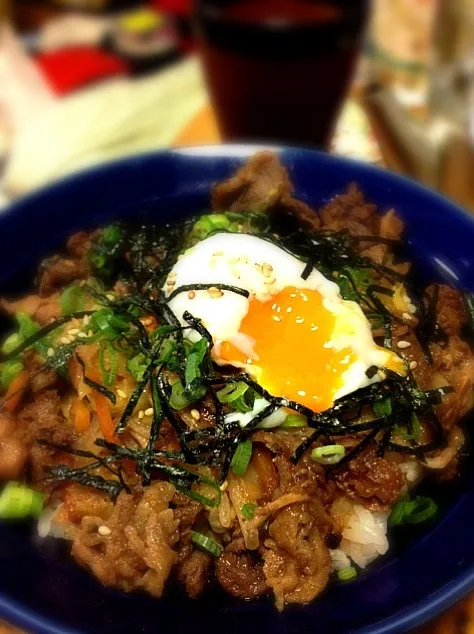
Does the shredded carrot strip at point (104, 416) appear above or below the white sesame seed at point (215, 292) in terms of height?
below

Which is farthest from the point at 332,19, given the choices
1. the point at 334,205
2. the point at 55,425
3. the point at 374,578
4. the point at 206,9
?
the point at 374,578

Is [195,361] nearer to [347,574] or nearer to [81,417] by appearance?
[81,417]

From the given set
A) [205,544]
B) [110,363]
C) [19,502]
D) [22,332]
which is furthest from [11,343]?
[205,544]

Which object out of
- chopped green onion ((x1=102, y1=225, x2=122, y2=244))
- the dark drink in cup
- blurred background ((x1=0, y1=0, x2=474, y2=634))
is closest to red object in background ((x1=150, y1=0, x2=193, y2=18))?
blurred background ((x1=0, y1=0, x2=474, y2=634))

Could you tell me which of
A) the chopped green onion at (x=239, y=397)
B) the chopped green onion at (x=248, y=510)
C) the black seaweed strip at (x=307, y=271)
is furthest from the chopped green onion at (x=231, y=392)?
the black seaweed strip at (x=307, y=271)

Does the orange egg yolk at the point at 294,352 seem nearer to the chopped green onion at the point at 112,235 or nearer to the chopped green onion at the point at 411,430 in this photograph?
the chopped green onion at the point at 411,430

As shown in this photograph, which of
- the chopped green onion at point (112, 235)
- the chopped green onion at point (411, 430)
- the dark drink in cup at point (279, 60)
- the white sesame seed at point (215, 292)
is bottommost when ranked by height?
the chopped green onion at point (411, 430)
